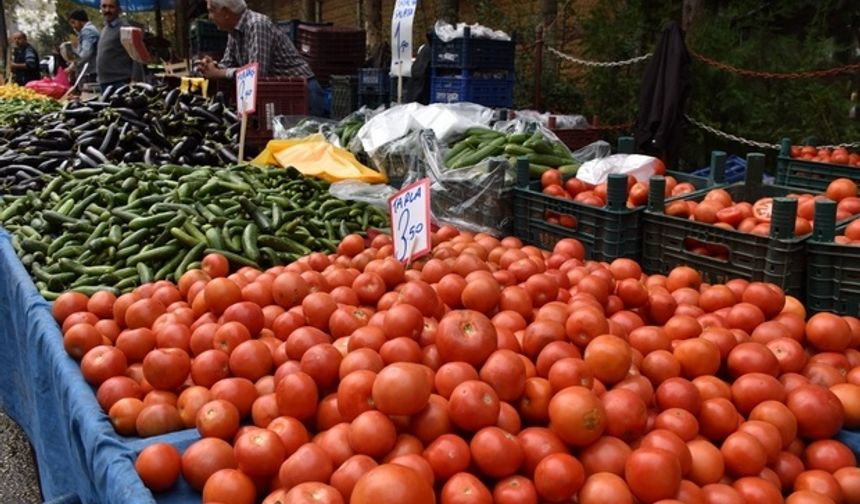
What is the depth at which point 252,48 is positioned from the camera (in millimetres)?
7199

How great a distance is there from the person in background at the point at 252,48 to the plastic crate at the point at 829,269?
5.60 meters

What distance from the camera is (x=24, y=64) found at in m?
19.8

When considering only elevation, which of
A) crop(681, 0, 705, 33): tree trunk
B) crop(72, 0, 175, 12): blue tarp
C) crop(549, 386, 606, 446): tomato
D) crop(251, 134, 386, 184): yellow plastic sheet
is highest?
crop(72, 0, 175, 12): blue tarp

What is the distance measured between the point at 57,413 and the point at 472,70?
571cm

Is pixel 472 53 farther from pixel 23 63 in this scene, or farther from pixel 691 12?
pixel 23 63

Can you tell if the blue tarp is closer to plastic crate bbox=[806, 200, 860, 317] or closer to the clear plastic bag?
the clear plastic bag

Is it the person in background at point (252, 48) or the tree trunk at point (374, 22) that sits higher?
the tree trunk at point (374, 22)

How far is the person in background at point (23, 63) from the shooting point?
64.7ft

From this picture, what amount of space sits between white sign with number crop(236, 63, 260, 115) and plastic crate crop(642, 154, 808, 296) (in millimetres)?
3024

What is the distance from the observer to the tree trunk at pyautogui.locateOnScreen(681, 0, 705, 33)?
8.41 m

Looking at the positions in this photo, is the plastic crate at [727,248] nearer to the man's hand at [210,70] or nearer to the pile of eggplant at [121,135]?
the pile of eggplant at [121,135]

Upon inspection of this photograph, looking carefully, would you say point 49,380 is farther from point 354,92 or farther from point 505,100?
point 354,92

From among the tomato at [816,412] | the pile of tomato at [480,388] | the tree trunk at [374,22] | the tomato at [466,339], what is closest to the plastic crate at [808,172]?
the pile of tomato at [480,388]

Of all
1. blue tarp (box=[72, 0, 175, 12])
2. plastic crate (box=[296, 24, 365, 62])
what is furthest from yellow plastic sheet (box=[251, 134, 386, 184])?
blue tarp (box=[72, 0, 175, 12])
